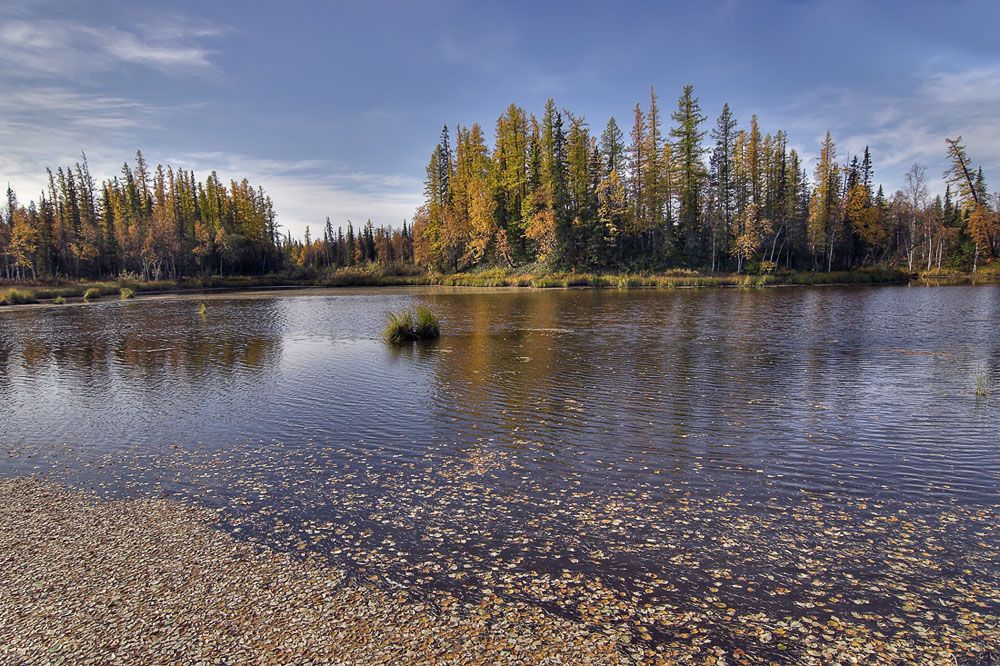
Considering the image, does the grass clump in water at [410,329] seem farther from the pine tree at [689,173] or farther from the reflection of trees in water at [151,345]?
the pine tree at [689,173]

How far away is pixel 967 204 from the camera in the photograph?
60.2 m

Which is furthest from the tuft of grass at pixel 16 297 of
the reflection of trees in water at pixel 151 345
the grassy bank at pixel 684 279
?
the grassy bank at pixel 684 279

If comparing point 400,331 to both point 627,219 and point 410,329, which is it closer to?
point 410,329

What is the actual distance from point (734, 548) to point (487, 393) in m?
7.35

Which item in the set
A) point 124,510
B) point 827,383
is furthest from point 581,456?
point 827,383

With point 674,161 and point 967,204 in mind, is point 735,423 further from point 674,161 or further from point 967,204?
point 967,204

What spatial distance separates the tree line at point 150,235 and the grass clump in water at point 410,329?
6746 centimetres

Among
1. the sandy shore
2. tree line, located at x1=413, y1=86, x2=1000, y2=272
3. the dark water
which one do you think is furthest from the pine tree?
the sandy shore

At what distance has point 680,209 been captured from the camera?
217 ft

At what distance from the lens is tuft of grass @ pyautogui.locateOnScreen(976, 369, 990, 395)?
34.9ft

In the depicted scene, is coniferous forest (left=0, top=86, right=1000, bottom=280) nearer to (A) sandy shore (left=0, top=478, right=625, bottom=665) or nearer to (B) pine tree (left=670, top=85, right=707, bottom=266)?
(B) pine tree (left=670, top=85, right=707, bottom=266)

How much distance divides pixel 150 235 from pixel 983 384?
84857 millimetres

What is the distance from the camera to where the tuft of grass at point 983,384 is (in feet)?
34.9

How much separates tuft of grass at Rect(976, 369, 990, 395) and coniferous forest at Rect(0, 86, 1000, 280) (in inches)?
1979
